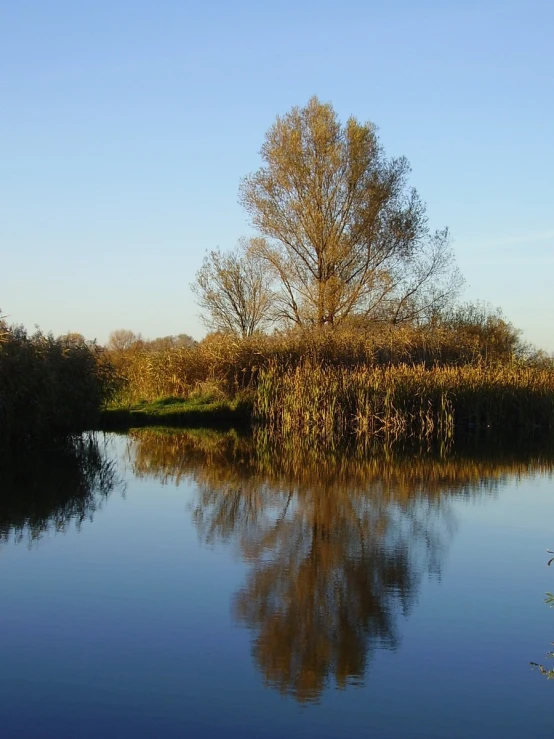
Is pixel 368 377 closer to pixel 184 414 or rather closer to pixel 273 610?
pixel 184 414

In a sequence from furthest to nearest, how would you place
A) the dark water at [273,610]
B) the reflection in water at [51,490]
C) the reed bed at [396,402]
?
the reed bed at [396,402] < the reflection in water at [51,490] < the dark water at [273,610]

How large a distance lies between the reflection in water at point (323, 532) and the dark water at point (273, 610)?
0.03m

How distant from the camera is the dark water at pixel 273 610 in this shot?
507 cm

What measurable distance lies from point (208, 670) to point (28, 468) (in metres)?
10.0

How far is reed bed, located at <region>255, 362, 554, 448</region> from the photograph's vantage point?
22.4 meters

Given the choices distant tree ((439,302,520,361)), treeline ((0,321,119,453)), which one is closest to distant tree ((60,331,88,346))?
treeline ((0,321,119,453))

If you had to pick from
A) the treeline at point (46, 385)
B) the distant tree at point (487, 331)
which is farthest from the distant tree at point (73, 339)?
the distant tree at point (487, 331)

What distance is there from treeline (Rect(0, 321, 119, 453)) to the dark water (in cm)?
300

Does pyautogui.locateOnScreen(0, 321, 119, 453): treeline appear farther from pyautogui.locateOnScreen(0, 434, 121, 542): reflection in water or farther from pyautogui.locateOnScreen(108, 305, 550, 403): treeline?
pyautogui.locateOnScreen(108, 305, 550, 403): treeline

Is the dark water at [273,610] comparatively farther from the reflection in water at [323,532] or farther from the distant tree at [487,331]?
the distant tree at [487,331]

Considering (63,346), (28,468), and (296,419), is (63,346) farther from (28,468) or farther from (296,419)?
(296,419)

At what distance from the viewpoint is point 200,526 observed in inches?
417

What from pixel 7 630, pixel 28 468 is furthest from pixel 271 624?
pixel 28 468

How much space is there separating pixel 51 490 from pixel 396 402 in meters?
11.8
